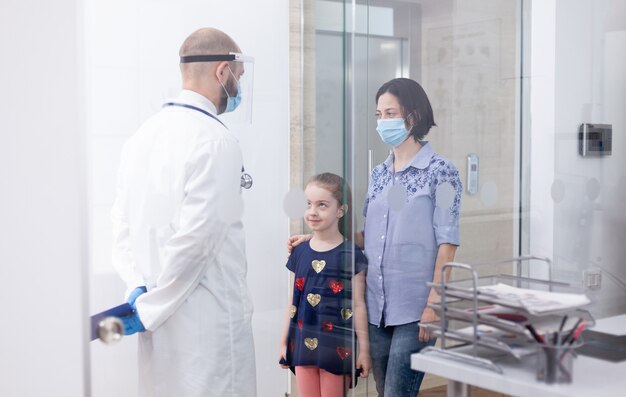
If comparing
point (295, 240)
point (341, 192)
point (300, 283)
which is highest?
point (341, 192)

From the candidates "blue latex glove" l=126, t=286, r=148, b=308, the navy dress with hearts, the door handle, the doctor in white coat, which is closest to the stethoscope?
the doctor in white coat

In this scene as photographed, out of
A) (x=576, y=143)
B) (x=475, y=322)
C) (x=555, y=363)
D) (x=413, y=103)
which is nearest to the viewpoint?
(x=555, y=363)

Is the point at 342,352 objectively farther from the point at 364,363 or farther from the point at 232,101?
the point at 232,101

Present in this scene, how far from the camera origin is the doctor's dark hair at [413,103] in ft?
8.23

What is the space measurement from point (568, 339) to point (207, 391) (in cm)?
103

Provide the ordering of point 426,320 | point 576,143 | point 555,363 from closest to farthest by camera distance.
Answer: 1. point 555,363
2. point 426,320
3. point 576,143

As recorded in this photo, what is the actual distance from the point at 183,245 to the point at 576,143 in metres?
1.37

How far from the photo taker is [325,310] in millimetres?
2543

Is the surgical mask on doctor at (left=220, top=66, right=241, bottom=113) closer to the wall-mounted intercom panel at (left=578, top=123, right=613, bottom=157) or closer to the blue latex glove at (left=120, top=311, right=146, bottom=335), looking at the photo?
the blue latex glove at (left=120, top=311, right=146, bottom=335)

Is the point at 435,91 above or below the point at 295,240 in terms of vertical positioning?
above

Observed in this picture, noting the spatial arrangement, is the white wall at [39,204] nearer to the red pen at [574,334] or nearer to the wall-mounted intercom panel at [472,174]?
the wall-mounted intercom panel at [472,174]

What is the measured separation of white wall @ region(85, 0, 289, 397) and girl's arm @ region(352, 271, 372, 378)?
232 mm

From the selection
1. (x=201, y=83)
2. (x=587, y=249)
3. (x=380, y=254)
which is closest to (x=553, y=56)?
(x=587, y=249)

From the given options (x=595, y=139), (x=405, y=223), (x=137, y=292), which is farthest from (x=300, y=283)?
(x=595, y=139)
